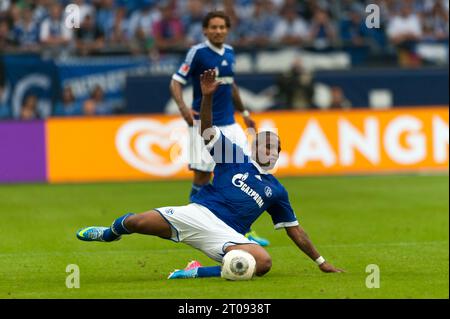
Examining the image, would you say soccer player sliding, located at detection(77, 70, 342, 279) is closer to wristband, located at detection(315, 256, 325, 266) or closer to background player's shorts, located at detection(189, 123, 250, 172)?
wristband, located at detection(315, 256, 325, 266)

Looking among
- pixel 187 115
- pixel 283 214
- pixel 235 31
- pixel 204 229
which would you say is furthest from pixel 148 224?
pixel 235 31

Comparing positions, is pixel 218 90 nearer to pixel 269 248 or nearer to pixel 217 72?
pixel 217 72

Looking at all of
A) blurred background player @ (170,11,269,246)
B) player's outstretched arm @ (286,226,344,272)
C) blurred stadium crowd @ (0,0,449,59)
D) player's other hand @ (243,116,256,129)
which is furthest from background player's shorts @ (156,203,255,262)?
blurred stadium crowd @ (0,0,449,59)

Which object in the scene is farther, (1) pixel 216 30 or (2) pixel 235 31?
(2) pixel 235 31

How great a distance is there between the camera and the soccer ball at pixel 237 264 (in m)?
9.56

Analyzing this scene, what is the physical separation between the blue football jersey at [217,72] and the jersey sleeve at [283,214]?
3.13 metres

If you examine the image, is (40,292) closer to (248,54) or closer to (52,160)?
(52,160)

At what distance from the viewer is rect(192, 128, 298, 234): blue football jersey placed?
997cm

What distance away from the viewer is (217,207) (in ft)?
32.8

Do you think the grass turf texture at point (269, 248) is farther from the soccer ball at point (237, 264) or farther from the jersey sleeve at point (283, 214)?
the jersey sleeve at point (283, 214)

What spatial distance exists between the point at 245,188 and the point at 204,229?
541 mm

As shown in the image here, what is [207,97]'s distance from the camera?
9.62 m

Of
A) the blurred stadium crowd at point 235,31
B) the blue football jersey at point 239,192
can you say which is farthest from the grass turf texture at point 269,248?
the blurred stadium crowd at point 235,31

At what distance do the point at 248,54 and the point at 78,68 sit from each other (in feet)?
12.6
